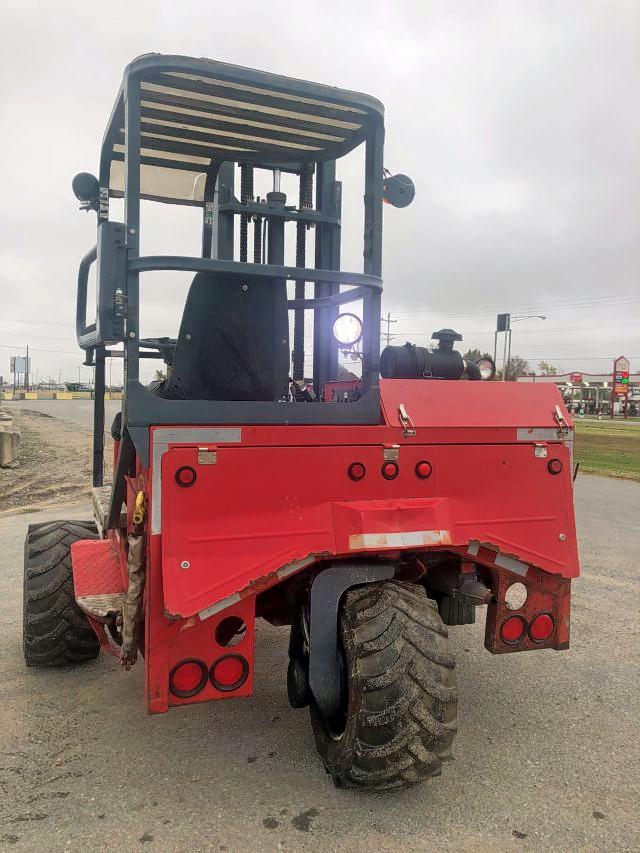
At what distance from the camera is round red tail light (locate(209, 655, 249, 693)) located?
287 cm

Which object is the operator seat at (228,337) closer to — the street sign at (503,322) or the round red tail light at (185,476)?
the round red tail light at (185,476)

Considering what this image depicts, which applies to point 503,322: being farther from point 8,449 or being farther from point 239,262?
point 8,449

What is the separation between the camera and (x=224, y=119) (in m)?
3.39

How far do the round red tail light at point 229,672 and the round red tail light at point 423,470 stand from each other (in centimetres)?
118

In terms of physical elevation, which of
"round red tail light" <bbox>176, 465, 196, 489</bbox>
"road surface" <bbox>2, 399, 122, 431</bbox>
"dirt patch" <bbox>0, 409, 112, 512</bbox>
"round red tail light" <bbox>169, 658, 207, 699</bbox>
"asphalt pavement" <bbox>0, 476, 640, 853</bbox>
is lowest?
"asphalt pavement" <bbox>0, 476, 640, 853</bbox>

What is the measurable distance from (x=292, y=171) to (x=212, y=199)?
2.39ft

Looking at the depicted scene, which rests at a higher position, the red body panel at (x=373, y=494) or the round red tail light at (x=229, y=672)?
the red body panel at (x=373, y=494)

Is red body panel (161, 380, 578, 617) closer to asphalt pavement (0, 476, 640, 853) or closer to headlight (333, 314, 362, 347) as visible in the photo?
headlight (333, 314, 362, 347)

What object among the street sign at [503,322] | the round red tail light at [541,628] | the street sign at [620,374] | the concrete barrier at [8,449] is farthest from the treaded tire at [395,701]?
the street sign at [620,374]

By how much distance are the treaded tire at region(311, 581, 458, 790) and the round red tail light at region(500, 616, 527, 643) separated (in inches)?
29.2

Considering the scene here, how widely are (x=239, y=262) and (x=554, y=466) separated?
1.92 metres

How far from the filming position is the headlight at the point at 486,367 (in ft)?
13.8

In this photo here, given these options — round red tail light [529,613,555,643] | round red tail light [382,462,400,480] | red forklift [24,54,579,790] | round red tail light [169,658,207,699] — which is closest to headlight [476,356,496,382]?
red forklift [24,54,579,790]

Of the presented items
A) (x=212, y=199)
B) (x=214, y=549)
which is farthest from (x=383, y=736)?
(x=212, y=199)
